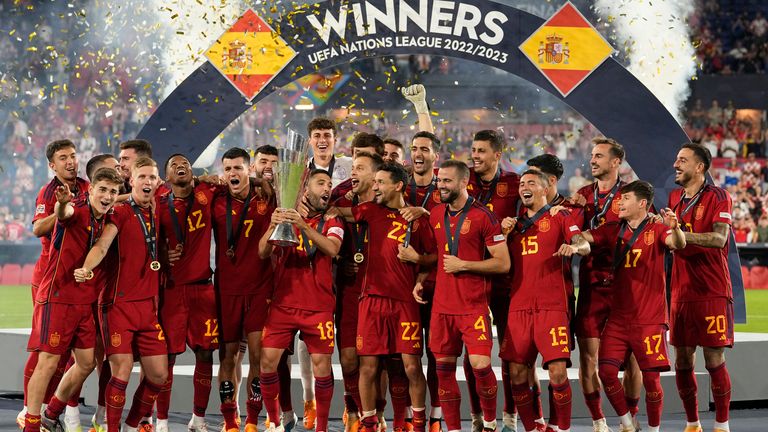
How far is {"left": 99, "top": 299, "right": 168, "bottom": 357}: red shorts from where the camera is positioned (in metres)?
5.68

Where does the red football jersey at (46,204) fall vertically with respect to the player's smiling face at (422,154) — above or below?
below

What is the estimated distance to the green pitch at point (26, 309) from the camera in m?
11.5

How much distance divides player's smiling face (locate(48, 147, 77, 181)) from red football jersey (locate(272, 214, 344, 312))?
1.44 metres

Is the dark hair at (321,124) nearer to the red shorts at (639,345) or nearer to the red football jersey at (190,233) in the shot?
the red football jersey at (190,233)

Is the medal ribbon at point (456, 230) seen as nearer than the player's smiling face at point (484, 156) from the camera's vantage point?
Yes

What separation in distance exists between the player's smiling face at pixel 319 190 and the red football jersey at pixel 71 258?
45.2 inches

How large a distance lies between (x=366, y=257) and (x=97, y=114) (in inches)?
514

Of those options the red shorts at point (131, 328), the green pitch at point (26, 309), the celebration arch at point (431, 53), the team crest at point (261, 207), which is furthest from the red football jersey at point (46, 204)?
the green pitch at point (26, 309)

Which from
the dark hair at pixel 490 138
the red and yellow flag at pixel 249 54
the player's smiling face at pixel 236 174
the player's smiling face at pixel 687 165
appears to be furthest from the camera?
the red and yellow flag at pixel 249 54

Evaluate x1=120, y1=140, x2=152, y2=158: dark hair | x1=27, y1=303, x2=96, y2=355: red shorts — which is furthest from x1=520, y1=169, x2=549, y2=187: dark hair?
x1=27, y1=303, x2=96, y2=355: red shorts

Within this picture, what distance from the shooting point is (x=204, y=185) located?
625 cm

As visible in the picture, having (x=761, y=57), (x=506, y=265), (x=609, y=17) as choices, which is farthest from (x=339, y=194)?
(x=761, y=57)

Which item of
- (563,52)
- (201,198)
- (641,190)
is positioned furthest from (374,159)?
(563,52)

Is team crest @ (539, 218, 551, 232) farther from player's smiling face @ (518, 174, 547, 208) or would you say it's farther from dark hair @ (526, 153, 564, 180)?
dark hair @ (526, 153, 564, 180)
